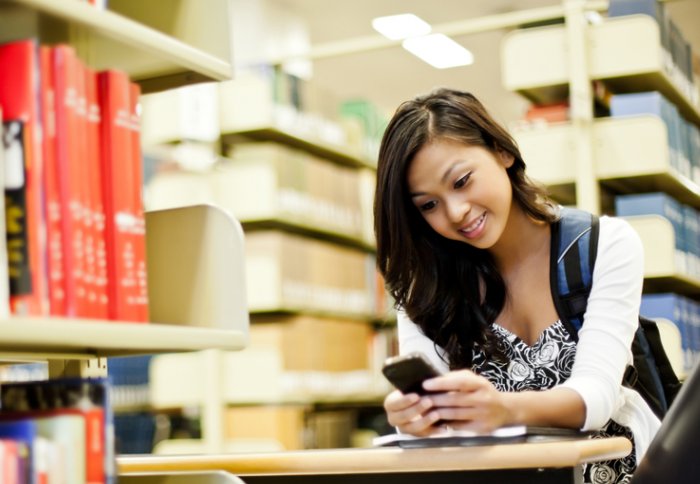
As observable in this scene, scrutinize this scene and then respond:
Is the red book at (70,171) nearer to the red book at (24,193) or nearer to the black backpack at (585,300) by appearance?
the red book at (24,193)

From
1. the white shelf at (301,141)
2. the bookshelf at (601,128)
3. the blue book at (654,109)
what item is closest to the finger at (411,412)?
the bookshelf at (601,128)

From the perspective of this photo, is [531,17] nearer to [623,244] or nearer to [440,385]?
[623,244]

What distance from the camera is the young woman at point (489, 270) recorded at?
5.32 feet

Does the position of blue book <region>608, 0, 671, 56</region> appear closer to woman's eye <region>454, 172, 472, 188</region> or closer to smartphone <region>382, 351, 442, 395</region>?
woman's eye <region>454, 172, 472, 188</region>

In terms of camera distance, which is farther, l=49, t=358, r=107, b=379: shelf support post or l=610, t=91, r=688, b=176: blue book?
l=610, t=91, r=688, b=176: blue book

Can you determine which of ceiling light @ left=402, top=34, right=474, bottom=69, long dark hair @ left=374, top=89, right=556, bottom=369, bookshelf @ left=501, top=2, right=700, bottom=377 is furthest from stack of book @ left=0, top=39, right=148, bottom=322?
ceiling light @ left=402, top=34, right=474, bottom=69

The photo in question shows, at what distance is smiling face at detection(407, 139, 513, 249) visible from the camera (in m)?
1.70

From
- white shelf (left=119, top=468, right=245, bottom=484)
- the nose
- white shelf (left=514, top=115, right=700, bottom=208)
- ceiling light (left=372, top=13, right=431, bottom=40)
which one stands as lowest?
white shelf (left=119, top=468, right=245, bottom=484)

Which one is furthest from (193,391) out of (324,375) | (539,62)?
(539,62)

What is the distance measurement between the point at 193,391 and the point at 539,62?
1.89 m

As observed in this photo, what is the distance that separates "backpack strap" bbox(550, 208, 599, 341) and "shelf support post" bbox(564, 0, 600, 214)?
1.76 m

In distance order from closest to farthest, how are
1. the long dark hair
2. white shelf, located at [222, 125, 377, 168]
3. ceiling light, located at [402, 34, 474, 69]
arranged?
1. the long dark hair
2. white shelf, located at [222, 125, 377, 168]
3. ceiling light, located at [402, 34, 474, 69]

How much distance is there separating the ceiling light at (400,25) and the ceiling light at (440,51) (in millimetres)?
99

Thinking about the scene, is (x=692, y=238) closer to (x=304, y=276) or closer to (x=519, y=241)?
(x=304, y=276)
